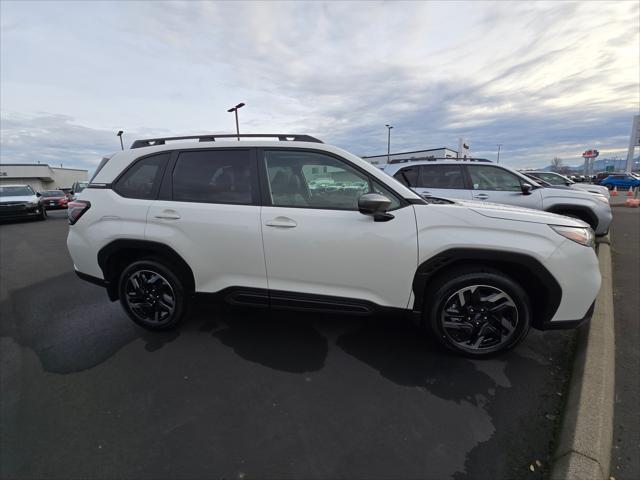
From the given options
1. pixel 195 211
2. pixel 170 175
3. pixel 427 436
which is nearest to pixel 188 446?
pixel 427 436

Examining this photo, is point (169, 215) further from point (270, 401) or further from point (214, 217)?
point (270, 401)

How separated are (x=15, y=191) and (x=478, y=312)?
18.4 m

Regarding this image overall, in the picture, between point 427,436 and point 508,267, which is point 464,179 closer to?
point 508,267

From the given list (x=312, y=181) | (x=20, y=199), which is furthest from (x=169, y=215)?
(x=20, y=199)

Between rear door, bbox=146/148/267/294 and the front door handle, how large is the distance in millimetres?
119

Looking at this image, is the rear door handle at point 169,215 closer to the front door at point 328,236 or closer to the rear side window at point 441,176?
the front door at point 328,236

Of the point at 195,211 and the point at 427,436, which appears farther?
the point at 195,211

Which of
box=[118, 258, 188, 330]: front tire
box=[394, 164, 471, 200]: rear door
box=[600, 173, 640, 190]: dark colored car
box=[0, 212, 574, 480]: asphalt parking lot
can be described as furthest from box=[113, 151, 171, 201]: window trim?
box=[600, 173, 640, 190]: dark colored car

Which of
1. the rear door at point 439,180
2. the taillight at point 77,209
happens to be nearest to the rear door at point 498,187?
the rear door at point 439,180

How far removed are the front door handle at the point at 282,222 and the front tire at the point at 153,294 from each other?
1.16 meters

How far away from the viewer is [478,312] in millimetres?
2715

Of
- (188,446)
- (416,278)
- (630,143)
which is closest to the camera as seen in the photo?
(188,446)

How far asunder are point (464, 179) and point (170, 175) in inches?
218

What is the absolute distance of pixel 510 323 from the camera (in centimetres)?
270
